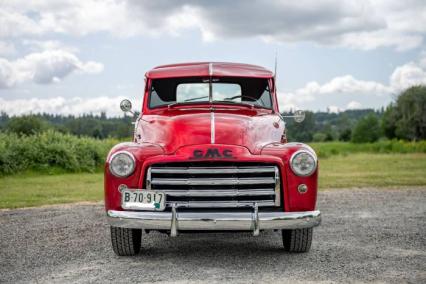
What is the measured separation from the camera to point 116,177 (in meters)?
5.64

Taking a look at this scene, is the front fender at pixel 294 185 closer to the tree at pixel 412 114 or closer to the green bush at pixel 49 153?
the green bush at pixel 49 153

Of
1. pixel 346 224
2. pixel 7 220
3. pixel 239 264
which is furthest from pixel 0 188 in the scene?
pixel 239 264

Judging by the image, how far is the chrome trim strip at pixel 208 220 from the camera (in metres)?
5.27

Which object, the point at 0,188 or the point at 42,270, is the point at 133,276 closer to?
the point at 42,270

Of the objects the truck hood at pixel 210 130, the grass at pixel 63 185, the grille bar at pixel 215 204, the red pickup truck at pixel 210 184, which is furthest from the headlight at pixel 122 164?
the grass at pixel 63 185

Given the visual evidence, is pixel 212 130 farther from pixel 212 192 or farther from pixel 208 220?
pixel 208 220

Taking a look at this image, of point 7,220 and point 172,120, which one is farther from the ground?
point 172,120

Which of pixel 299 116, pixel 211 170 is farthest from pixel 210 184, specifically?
pixel 299 116

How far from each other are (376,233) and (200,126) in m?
3.16

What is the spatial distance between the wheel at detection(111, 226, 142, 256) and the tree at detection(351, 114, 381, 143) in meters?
86.9

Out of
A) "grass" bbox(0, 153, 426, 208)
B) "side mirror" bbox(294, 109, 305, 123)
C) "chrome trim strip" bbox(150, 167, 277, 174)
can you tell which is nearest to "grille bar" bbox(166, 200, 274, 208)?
"chrome trim strip" bbox(150, 167, 277, 174)

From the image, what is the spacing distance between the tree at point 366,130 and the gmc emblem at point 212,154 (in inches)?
3429

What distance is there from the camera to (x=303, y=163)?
5.67m

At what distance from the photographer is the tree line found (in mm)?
37719
